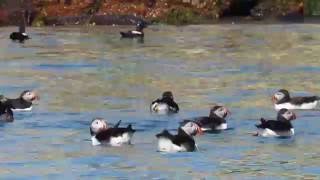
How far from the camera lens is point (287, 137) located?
29.1 metres

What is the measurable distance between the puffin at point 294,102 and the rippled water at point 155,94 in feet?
1.48

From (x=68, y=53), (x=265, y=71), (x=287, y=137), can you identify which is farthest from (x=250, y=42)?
(x=287, y=137)

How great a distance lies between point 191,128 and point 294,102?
6.89m

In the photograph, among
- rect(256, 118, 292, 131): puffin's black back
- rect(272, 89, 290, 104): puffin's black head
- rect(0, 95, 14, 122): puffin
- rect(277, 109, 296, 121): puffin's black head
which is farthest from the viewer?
rect(272, 89, 290, 104): puffin's black head

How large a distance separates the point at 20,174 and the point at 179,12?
6163 cm

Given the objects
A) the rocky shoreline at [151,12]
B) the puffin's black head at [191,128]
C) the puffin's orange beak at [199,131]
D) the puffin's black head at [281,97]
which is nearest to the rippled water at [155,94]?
the puffin's orange beak at [199,131]

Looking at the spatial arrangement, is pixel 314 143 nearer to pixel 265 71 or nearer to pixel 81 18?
pixel 265 71

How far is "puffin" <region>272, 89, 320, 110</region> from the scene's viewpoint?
113 ft

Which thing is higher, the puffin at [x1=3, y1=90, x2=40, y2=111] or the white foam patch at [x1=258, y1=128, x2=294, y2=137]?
the white foam patch at [x1=258, y1=128, x2=294, y2=137]

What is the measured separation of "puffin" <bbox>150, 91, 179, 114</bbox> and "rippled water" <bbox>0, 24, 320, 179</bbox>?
0.39 m

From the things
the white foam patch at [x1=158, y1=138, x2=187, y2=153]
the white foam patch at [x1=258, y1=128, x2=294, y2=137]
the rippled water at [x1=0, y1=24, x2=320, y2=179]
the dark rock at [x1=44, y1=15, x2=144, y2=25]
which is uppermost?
the white foam patch at [x1=158, y1=138, x2=187, y2=153]

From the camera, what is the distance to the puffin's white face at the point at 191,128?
28283mm

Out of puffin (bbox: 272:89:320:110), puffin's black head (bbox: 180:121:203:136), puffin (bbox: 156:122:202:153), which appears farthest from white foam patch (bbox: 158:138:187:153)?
puffin (bbox: 272:89:320:110)

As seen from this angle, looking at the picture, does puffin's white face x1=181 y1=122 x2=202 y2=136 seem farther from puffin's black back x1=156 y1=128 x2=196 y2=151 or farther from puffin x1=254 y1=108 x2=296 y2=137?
puffin x1=254 y1=108 x2=296 y2=137
